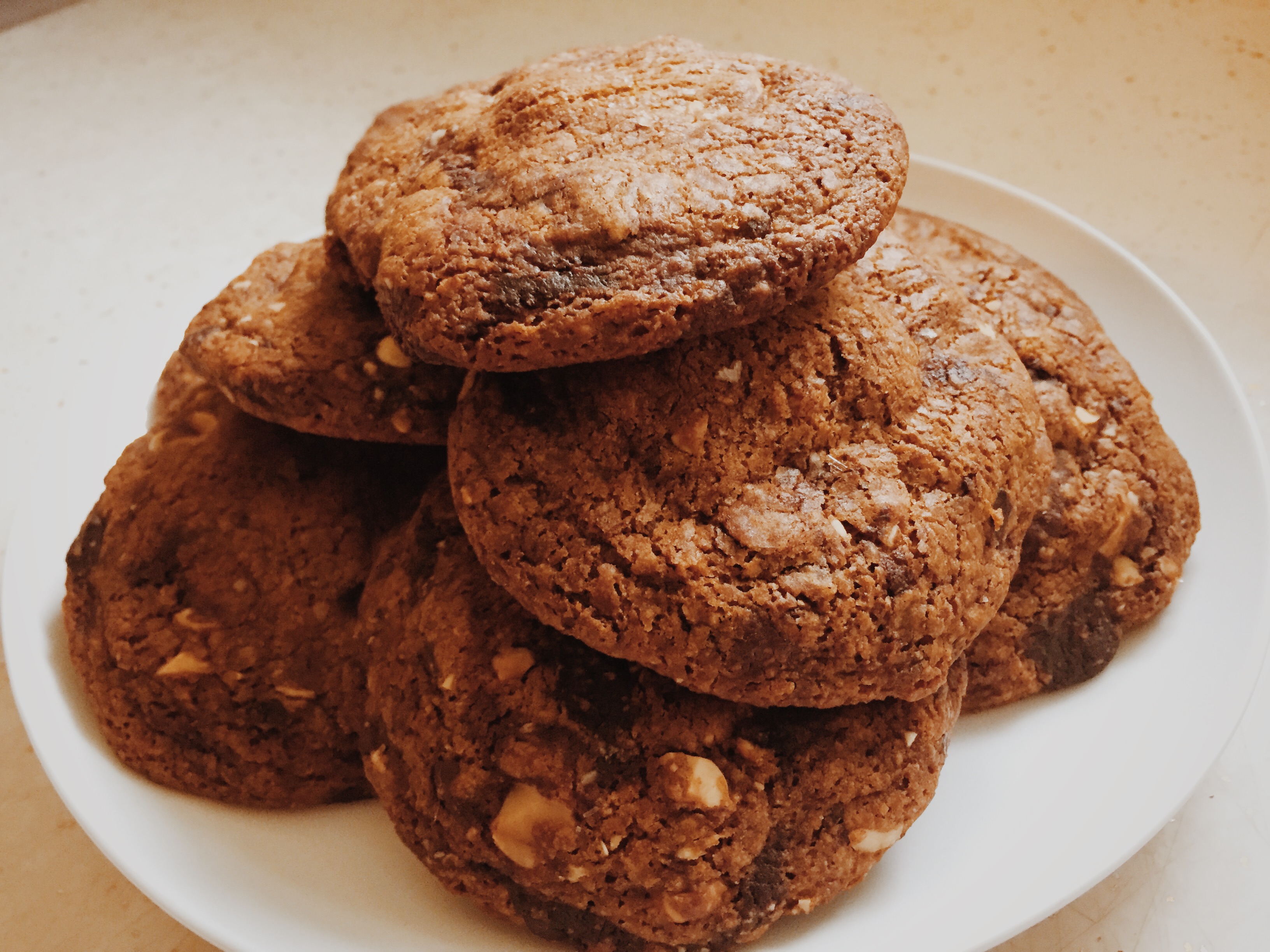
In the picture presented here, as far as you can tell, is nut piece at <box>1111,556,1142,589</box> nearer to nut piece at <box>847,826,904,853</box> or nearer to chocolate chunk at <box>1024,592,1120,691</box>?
chocolate chunk at <box>1024,592,1120,691</box>

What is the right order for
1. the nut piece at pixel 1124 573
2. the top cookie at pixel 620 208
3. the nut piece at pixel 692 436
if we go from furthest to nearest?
the nut piece at pixel 1124 573, the nut piece at pixel 692 436, the top cookie at pixel 620 208

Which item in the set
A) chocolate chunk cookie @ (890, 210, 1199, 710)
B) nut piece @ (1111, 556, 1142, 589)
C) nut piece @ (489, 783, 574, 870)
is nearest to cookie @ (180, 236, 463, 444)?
nut piece @ (489, 783, 574, 870)

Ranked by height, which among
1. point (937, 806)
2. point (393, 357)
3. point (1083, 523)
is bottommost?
point (937, 806)

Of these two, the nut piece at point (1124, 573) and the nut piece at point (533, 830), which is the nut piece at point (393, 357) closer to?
the nut piece at point (533, 830)

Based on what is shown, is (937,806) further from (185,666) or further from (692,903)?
(185,666)

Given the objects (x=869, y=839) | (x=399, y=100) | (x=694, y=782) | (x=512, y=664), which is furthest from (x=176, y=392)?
(x=399, y=100)

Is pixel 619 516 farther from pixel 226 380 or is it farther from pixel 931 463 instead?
pixel 226 380

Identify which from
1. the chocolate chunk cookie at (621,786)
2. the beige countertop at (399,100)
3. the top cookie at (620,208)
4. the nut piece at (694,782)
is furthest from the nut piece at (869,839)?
the beige countertop at (399,100)
